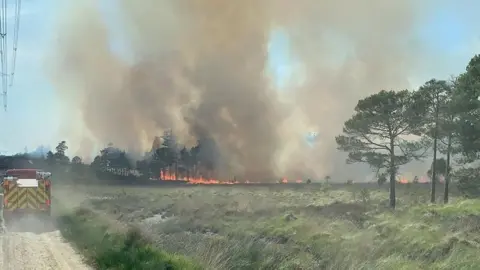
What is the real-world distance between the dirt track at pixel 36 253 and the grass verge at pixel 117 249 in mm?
392

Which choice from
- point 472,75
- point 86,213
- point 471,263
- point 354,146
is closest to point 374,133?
point 354,146

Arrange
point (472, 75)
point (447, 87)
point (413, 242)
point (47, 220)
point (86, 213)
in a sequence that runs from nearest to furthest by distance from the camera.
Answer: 1. point (413, 242)
2. point (47, 220)
3. point (86, 213)
4. point (472, 75)
5. point (447, 87)

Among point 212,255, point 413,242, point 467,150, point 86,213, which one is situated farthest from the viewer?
point 467,150

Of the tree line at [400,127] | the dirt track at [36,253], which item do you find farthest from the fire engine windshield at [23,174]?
the tree line at [400,127]

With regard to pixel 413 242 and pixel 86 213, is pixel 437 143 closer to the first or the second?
pixel 413 242

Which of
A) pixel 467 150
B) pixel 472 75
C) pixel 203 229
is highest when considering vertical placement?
pixel 472 75

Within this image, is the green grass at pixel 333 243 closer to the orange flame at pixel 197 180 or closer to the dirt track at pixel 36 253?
the dirt track at pixel 36 253

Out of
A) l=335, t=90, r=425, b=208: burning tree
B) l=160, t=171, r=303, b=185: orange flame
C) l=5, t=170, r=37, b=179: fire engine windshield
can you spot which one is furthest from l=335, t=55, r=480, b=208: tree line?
l=160, t=171, r=303, b=185: orange flame

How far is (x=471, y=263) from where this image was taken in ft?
42.9

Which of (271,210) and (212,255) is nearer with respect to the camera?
(212,255)

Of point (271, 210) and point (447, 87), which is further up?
point (447, 87)

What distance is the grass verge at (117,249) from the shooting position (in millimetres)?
12172

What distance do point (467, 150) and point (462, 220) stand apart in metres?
14.8

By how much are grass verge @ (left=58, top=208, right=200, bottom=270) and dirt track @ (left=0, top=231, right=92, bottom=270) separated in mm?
392
